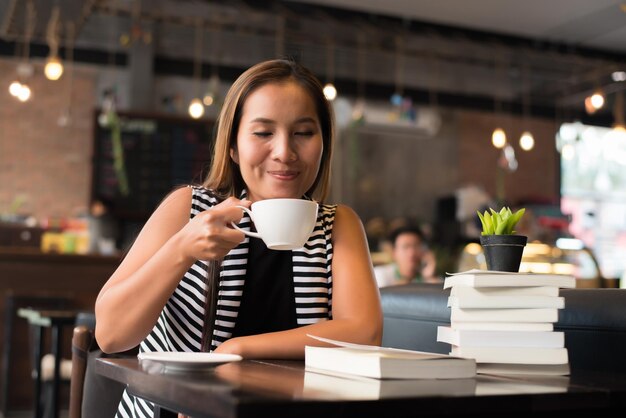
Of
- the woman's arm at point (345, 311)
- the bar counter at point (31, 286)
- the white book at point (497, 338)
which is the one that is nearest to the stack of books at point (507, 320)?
the white book at point (497, 338)

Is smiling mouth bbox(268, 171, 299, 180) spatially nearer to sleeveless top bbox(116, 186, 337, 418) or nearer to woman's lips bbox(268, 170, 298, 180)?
woman's lips bbox(268, 170, 298, 180)

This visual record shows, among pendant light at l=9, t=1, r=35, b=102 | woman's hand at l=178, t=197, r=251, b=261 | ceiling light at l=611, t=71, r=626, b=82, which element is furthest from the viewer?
ceiling light at l=611, t=71, r=626, b=82

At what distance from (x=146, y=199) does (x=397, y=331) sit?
6.44 meters

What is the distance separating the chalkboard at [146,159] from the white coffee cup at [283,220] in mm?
7143

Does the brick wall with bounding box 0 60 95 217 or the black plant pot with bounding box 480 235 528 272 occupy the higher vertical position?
the brick wall with bounding box 0 60 95 217

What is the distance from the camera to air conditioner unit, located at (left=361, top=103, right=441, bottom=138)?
9828mm

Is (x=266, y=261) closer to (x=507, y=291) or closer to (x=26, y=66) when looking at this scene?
(x=507, y=291)

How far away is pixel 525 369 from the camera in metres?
1.39

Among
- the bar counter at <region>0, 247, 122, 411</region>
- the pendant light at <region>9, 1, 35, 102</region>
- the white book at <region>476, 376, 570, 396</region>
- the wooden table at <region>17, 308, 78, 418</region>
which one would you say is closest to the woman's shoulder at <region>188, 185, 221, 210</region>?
the white book at <region>476, 376, 570, 396</region>

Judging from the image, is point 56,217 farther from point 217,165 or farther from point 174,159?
point 217,165

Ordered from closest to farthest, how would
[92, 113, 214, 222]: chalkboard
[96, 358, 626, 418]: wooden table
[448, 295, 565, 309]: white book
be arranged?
1. [96, 358, 626, 418]: wooden table
2. [448, 295, 565, 309]: white book
3. [92, 113, 214, 222]: chalkboard

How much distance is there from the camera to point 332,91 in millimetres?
6812

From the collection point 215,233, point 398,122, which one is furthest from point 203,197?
point 398,122

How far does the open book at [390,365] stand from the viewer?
1.12m
